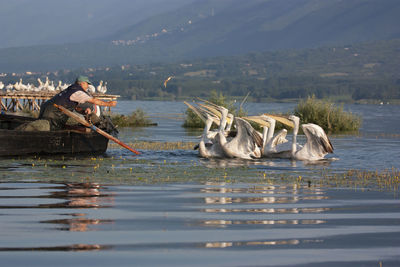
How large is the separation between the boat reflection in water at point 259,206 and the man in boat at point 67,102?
7.56 metres

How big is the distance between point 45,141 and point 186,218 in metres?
11.8

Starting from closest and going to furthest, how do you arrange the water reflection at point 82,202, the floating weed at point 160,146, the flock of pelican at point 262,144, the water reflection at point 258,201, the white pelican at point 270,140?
1. the water reflection at point 82,202
2. the water reflection at point 258,201
3. the flock of pelican at point 262,144
4. the white pelican at point 270,140
5. the floating weed at point 160,146

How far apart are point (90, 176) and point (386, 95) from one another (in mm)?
177935

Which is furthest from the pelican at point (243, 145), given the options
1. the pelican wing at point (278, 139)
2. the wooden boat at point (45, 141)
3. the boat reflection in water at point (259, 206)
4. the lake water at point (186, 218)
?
the boat reflection in water at point (259, 206)

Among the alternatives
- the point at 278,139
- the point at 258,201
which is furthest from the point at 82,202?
the point at 278,139

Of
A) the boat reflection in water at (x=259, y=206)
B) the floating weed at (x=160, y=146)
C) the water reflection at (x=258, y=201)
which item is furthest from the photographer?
the floating weed at (x=160, y=146)

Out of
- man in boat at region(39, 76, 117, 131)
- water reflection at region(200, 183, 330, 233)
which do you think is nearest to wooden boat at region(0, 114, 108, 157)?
man in boat at region(39, 76, 117, 131)

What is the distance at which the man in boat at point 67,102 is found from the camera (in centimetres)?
2330

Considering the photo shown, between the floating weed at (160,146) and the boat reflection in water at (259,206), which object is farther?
the floating weed at (160,146)

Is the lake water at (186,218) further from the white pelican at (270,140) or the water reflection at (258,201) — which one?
the white pelican at (270,140)

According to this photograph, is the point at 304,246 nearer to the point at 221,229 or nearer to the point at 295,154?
the point at 221,229

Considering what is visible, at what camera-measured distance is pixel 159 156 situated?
23922 mm

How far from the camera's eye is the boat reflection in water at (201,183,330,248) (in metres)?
11.2

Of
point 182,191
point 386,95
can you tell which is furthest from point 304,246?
point 386,95
